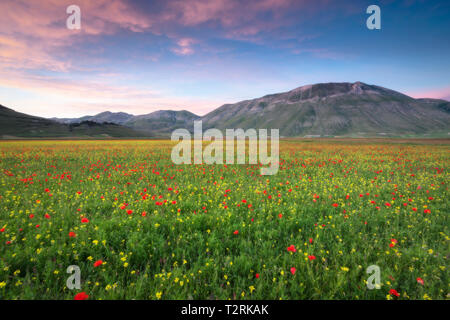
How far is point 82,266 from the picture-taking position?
3029mm

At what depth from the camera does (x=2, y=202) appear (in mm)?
5289

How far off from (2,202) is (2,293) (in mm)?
4431

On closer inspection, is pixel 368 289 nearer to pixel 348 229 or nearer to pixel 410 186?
pixel 348 229

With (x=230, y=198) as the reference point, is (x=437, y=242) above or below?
below

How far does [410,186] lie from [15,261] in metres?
12.0

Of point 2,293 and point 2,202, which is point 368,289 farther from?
point 2,202
